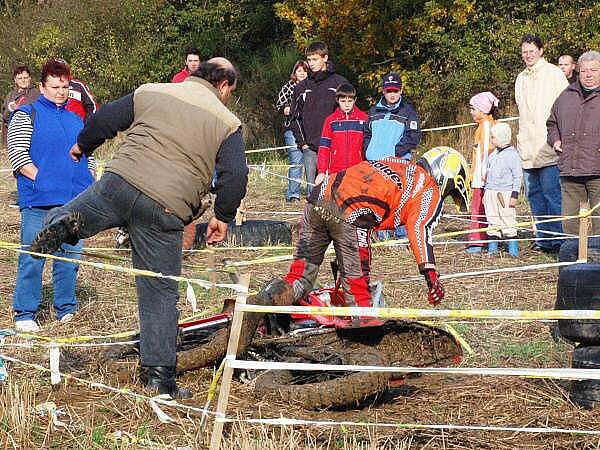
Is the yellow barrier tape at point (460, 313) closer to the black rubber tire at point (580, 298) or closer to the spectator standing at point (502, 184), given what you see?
the black rubber tire at point (580, 298)

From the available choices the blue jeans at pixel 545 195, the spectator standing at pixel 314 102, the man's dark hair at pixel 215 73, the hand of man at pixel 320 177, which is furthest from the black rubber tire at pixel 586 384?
the spectator standing at pixel 314 102

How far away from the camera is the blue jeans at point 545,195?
10775mm

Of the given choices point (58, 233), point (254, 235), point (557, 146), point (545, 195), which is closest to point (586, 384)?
point (58, 233)

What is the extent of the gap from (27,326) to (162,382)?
7.11ft

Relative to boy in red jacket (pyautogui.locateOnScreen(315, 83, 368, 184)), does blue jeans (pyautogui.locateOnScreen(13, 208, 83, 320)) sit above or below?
below

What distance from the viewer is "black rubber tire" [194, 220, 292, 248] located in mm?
11414

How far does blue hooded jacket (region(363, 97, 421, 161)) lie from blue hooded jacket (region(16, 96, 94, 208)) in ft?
14.1

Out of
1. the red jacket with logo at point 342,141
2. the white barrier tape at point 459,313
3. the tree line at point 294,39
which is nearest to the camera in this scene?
the white barrier tape at point 459,313

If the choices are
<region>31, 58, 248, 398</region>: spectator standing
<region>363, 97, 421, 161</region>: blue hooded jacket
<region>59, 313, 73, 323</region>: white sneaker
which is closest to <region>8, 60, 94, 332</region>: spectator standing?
<region>59, 313, 73, 323</region>: white sneaker

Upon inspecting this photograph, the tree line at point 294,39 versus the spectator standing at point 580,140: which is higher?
the tree line at point 294,39

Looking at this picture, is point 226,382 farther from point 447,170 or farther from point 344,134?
point 344,134

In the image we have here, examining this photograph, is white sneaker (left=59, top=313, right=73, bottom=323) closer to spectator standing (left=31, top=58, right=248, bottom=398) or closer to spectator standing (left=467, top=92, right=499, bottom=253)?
spectator standing (left=31, top=58, right=248, bottom=398)

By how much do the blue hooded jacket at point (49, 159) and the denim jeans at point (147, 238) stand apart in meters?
1.98

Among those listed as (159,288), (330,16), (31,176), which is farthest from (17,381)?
(330,16)
